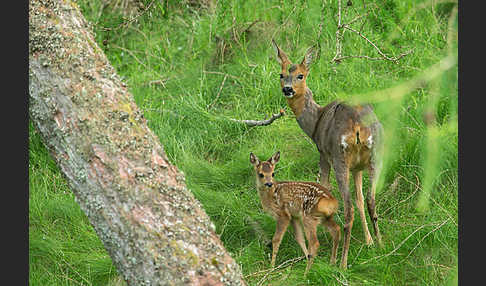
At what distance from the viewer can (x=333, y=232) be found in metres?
5.16

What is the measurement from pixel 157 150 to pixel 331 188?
8.19 ft

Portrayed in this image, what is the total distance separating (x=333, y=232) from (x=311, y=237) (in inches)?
7.8

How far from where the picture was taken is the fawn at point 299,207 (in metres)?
5.11

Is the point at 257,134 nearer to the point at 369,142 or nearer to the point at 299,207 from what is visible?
the point at 299,207

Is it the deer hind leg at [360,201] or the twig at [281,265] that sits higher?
the deer hind leg at [360,201]

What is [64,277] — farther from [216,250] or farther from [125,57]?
[125,57]

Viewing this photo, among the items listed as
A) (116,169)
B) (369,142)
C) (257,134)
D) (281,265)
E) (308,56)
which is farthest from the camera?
(257,134)

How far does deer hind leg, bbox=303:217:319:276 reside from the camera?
498 centimetres

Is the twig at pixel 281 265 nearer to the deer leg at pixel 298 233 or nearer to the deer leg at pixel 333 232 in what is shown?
the deer leg at pixel 298 233

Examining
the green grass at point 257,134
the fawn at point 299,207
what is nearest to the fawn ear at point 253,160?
the fawn at point 299,207

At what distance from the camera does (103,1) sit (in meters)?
8.90

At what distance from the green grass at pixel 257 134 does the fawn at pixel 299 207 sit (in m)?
0.16

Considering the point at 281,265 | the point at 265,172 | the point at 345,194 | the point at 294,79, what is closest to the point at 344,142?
the point at 345,194

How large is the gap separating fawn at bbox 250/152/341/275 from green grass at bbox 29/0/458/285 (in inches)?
6.2
